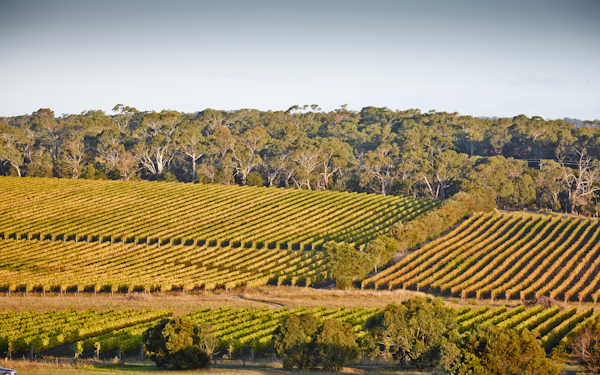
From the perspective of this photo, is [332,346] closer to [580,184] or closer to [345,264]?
[345,264]

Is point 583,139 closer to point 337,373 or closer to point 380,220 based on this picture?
point 380,220

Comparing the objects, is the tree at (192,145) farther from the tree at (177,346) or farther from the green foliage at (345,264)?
the tree at (177,346)

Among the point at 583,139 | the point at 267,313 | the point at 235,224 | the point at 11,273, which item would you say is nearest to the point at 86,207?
the point at 235,224

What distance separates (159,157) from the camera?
363ft

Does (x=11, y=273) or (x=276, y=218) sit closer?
(x=11, y=273)

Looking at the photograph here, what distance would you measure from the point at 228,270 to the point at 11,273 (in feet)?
62.5

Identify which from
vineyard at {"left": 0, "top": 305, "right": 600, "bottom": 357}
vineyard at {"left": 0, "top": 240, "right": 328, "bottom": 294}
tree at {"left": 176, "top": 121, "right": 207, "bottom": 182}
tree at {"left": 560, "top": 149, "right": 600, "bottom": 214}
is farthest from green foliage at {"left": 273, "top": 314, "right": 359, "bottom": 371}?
tree at {"left": 176, "top": 121, "right": 207, "bottom": 182}

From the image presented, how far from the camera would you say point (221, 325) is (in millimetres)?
35938

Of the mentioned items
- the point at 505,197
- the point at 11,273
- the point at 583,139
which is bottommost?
the point at 11,273

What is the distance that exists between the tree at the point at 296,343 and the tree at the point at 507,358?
22.9ft

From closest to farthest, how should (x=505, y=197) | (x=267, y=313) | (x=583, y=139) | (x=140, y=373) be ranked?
(x=140, y=373), (x=267, y=313), (x=505, y=197), (x=583, y=139)

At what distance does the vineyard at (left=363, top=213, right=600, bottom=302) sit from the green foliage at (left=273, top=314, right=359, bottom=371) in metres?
21.2

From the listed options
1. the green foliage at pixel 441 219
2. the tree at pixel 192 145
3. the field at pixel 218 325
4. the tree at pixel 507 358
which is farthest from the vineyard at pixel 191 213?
the tree at pixel 507 358

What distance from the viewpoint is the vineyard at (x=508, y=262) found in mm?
47691
